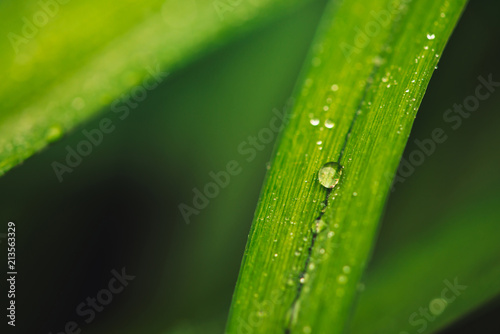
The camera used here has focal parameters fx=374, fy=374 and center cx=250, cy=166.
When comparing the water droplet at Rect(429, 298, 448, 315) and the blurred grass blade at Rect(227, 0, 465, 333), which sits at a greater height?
the blurred grass blade at Rect(227, 0, 465, 333)

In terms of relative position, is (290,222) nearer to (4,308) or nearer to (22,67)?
(22,67)

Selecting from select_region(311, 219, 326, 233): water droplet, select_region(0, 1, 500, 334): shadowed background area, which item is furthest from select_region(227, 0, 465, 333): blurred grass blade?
select_region(0, 1, 500, 334): shadowed background area

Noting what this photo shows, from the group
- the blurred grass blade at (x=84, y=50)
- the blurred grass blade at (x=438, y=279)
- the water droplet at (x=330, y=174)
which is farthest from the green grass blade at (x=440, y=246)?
the blurred grass blade at (x=84, y=50)

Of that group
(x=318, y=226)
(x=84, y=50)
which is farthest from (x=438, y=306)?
(x=84, y=50)

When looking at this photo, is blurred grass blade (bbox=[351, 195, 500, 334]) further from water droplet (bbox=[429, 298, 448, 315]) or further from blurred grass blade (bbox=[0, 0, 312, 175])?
blurred grass blade (bbox=[0, 0, 312, 175])

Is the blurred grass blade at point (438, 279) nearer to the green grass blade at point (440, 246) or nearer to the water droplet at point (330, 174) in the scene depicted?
the green grass blade at point (440, 246)

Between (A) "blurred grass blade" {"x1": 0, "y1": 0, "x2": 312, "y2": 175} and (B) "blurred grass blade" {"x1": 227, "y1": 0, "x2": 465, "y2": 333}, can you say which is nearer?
(B) "blurred grass blade" {"x1": 227, "y1": 0, "x2": 465, "y2": 333}

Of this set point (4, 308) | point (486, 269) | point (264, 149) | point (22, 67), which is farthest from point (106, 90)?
A: point (486, 269)
